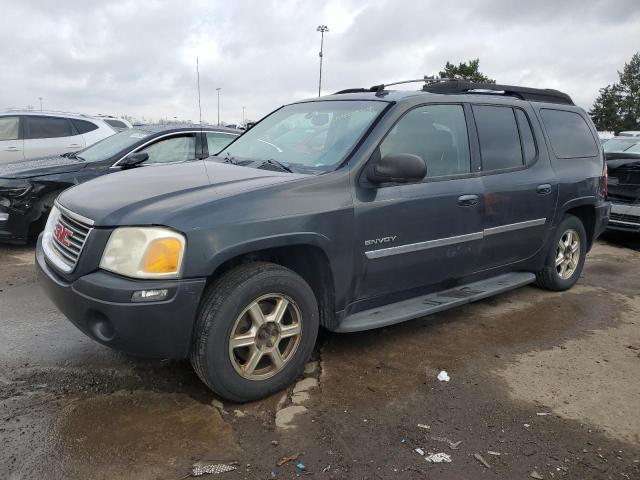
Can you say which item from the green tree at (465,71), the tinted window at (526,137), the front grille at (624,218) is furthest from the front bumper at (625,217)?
the green tree at (465,71)

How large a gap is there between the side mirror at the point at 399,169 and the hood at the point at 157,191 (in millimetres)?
471

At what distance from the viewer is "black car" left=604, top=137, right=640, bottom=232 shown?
746 cm

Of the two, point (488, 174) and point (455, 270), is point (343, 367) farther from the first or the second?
point (488, 174)

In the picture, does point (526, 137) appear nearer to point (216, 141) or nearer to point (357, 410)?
point (357, 410)

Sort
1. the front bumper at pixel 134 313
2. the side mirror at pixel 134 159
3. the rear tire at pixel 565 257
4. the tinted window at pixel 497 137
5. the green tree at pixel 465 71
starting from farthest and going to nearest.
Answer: the green tree at pixel 465 71 < the side mirror at pixel 134 159 < the rear tire at pixel 565 257 < the tinted window at pixel 497 137 < the front bumper at pixel 134 313

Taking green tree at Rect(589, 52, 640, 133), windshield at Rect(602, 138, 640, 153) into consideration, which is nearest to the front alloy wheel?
windshield at Rect(602, 138, 640, 153)

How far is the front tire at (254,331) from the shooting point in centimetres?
269

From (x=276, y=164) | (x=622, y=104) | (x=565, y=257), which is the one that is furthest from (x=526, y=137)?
(x=622, y=104)

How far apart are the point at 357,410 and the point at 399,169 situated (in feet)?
4.63

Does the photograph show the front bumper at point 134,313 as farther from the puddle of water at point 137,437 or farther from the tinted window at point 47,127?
the tinted window at point 47,127

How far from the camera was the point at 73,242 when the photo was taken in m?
2.81

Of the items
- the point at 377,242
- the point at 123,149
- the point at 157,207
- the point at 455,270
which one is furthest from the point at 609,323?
the point at 123,149

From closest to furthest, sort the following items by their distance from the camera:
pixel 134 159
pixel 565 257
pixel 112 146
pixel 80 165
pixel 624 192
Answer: pixel 565 257
pixel 134 159
pixel 80 165
pixel 112 146
pixel 624 192

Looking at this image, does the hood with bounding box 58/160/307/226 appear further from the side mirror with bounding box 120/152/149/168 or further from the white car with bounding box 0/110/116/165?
the white car with bounding box 0/110/116/165
